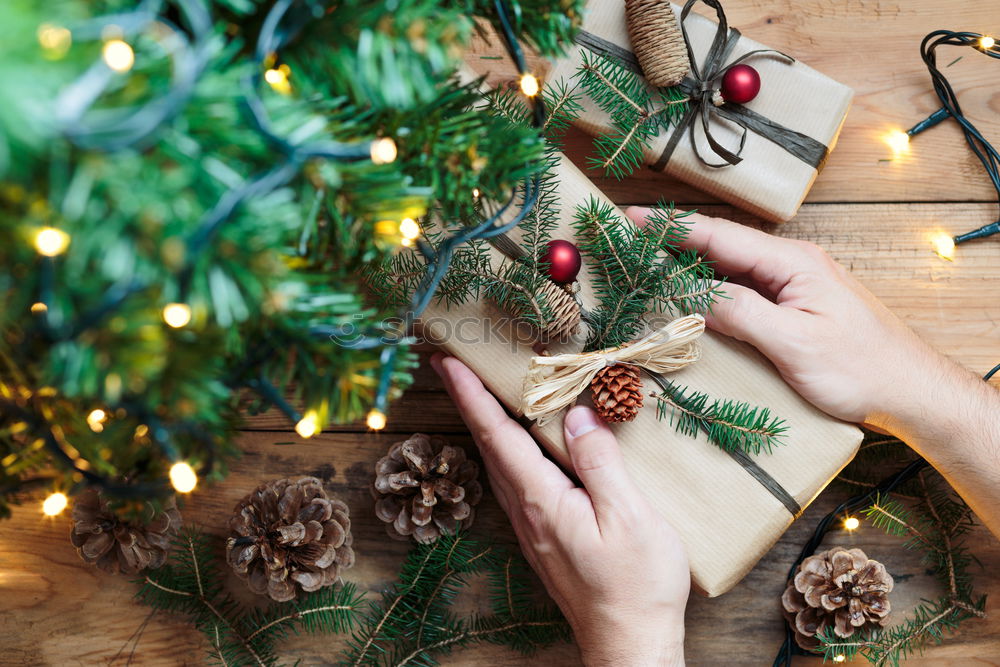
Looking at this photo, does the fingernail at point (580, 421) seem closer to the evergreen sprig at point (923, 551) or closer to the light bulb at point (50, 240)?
the evergreen sprig at point (923, 551)

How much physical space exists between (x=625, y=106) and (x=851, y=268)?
0.51 metres

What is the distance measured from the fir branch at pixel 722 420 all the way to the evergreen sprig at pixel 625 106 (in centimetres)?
34

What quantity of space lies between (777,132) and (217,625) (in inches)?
46.3

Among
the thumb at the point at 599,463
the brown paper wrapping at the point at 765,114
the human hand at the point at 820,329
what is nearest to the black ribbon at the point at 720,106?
the brown paper wrapping at the point at 765,114

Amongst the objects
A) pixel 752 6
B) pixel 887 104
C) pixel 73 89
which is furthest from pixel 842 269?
pixel 73 89

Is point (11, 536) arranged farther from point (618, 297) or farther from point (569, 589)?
point (618, 297)

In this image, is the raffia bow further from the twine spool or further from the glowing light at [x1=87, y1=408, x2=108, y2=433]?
the glowing light at [x1=87, y1=408, x2=108, y2=433]

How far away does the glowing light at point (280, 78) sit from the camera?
19.1 inches

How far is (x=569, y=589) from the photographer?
99 cm

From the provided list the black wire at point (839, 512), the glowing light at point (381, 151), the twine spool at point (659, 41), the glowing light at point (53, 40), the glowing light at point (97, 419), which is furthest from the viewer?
the black wire at point (839, 512)

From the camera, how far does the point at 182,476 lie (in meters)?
0.51

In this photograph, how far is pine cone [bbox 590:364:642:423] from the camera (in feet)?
2.92

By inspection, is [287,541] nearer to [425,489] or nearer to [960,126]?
[425,489]

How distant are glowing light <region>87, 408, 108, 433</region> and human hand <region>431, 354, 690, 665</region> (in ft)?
1.56
